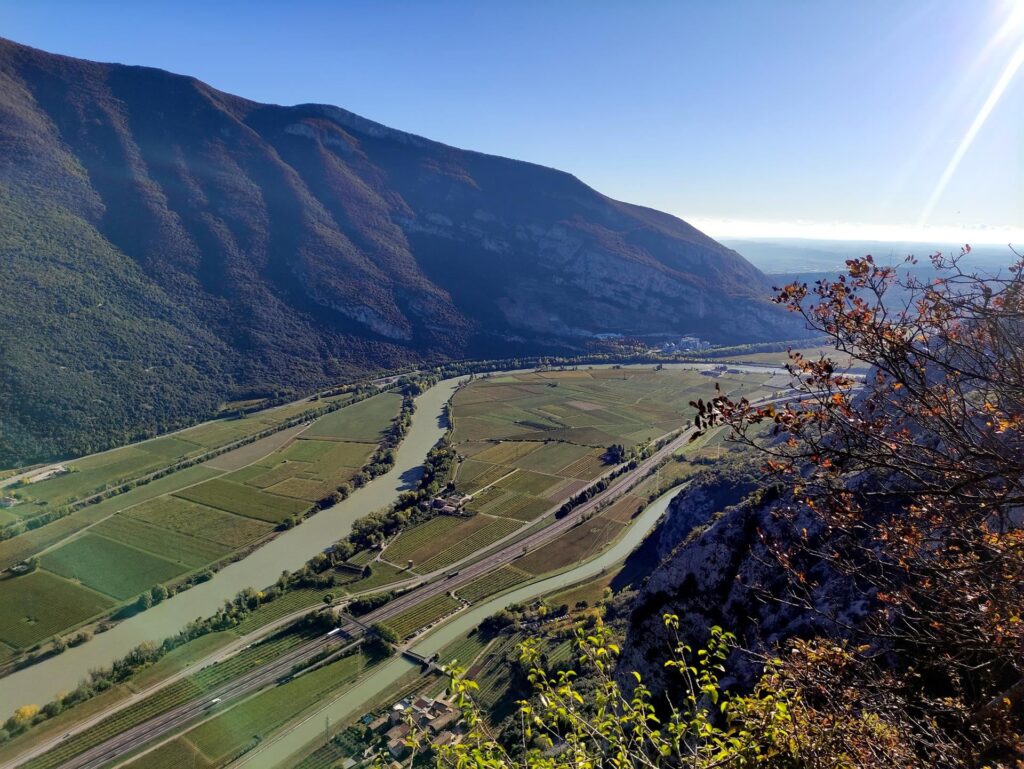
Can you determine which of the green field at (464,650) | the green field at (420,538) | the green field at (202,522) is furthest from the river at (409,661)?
the green field at (202,522)

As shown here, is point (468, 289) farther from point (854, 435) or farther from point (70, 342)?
point (854, 435)

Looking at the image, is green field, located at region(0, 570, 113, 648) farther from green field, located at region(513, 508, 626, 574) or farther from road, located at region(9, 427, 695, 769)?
green field, located at region(513, 508, 626, 574)

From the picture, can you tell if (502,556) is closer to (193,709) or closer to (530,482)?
(530,482)

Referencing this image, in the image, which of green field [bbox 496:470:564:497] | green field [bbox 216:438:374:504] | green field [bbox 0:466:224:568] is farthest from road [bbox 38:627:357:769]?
green field [bbox 496:470:564:497]

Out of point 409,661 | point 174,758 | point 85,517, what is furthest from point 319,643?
point 85,517

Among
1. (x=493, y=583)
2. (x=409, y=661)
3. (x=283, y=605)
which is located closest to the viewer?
(x=409, y=661)
